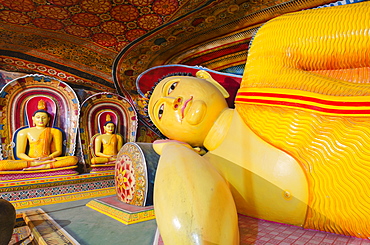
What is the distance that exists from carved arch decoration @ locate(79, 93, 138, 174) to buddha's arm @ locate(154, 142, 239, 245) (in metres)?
3.83

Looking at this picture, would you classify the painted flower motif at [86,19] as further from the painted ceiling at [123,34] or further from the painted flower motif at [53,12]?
the painted flower motif at [53,12]

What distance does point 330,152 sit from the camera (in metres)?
1.01

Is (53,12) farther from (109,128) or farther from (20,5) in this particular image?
(109,128)

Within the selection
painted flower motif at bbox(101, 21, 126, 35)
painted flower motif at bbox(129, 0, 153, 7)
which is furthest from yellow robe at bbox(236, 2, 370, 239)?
painted flower motif at bbox(101, 21, 126, 35)

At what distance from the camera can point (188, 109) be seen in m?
1.37

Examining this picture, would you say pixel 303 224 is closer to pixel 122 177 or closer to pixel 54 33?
pixel 122 177

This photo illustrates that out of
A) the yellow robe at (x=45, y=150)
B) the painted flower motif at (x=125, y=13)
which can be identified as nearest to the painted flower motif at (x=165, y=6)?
the painted flower motif at (x=125, y=13)

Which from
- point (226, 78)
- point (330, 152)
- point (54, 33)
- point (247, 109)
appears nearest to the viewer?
point (330, 152)

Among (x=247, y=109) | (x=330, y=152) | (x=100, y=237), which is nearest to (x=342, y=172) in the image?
(x=330, y=152)

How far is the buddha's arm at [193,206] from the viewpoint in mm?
740

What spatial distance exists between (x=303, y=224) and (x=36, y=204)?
3.07m

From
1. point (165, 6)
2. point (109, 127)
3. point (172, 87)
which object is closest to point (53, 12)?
point (165, 6)

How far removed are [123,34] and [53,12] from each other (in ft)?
3.10

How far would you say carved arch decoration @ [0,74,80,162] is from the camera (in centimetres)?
380
